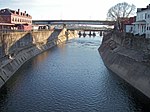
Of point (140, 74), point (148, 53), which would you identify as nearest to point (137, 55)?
point (148, 53)

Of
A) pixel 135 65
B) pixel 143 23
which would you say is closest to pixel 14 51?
pixel 135 65

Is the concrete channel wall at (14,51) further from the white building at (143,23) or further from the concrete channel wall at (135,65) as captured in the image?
the white building at (143,23)

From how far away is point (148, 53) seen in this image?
143 feet

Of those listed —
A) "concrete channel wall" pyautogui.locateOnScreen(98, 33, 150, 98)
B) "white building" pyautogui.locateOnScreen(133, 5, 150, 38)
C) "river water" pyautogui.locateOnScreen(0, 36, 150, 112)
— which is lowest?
"river water" pyautogui.locateOnScreen(0, 36, 150, 112)

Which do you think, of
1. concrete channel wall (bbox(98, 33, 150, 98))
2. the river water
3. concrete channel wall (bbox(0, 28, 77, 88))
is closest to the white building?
concrete channel wall (bbox(98, 33, 150, 98))

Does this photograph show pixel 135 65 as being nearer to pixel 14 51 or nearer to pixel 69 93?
pixel 69 93

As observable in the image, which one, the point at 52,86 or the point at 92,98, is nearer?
the point at 92,98

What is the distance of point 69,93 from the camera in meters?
36.1

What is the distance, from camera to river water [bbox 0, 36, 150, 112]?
30.8 metres

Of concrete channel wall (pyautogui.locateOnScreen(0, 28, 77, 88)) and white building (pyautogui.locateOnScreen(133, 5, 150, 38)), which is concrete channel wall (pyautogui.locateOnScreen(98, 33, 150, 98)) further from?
concrete channel wall (pyautogui.locateOnScreen(0, 28, 77, 88))

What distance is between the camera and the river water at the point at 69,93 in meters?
30.8

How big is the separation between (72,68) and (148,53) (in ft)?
59.8

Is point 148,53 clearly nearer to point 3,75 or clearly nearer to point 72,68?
point 72,68

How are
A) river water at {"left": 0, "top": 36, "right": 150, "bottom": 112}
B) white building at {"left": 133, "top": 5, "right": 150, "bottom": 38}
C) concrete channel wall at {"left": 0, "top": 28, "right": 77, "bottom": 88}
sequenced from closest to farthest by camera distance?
river water at {"left": 0, "top": 36, "right": 150, "bottom": 112}
concrete channel wall at {"left": 0, "top": 28, "right": 77, "bottom": 88}
white building at {"left": 133, "top": 5, "right": 150, "bottom": 38}
